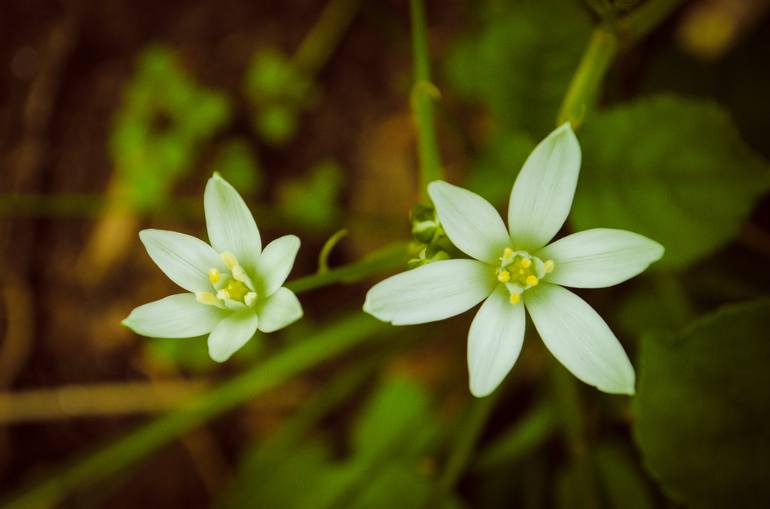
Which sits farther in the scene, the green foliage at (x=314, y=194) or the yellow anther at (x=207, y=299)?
the green foliage at (x=314, y=194)

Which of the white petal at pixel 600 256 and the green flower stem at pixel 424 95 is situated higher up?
the green flower stem at pixel 424 95

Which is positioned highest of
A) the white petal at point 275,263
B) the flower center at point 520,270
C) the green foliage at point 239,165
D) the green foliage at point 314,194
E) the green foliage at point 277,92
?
the green foliage at point 277,92

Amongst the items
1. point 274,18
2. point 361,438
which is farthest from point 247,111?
point 361,438

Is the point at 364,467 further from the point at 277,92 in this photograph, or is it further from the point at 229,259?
the point at 277,92

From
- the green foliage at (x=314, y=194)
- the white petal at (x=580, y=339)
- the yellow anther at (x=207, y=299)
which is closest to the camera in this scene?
the white petal at (x=580, y=339)

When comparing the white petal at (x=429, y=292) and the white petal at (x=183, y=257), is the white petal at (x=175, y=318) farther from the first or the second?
the white petal at (x=429, y=292)

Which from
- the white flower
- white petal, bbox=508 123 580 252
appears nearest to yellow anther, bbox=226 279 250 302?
the white flower

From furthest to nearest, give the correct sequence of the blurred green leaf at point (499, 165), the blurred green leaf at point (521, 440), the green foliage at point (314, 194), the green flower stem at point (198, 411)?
the green foliage at point (314, 194), the green flower stem at point (198, 411), the blurred green leaf at point (521, 440), the blurred green leaf at point (499, 165)

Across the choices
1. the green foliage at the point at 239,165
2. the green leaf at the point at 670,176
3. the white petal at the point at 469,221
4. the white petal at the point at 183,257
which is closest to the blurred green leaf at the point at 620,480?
the green leaf at the point at 670,176
